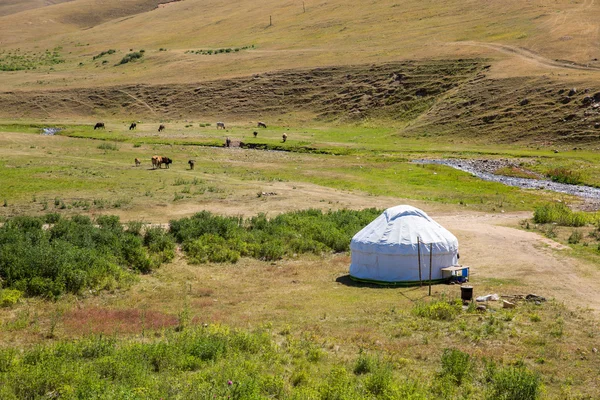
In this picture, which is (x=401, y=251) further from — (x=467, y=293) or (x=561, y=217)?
(x=561, y=217)

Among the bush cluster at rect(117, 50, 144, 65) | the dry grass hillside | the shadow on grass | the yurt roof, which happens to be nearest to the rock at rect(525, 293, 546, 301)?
the shadow on grass

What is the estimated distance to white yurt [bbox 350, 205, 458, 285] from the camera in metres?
23.4

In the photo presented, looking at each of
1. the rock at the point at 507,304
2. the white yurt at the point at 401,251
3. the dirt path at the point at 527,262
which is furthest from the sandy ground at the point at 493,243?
the rock at the point at 507,304

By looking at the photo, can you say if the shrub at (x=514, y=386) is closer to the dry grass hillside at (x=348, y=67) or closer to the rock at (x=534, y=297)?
the rock at (x=534, y=297)

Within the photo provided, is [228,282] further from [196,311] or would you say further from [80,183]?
[80,183]

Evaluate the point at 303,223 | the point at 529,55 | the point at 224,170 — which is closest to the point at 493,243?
the point at 303,223

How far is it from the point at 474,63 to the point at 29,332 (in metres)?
77.6

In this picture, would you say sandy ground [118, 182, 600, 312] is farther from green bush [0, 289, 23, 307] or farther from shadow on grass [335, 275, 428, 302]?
green bush [0, 289, 23, 307]

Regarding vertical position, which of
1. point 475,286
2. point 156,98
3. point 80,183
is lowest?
point 475,286

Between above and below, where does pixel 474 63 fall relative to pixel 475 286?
above

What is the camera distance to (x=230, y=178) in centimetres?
4562

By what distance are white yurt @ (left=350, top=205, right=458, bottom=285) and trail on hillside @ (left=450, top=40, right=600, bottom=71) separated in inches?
2421

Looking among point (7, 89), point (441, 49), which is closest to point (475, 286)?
point (441, 49)

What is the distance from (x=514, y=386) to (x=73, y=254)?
14100mm
